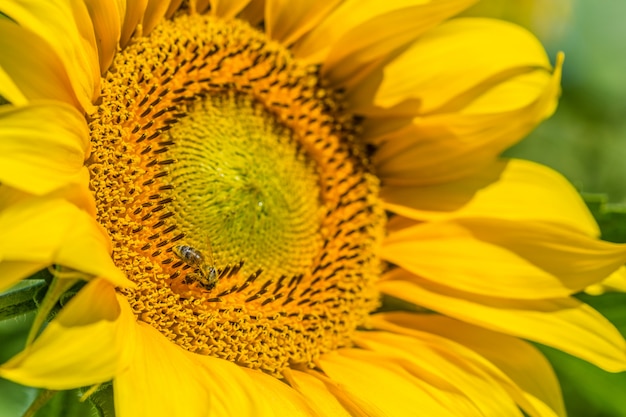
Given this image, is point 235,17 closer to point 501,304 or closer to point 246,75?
point 246,75

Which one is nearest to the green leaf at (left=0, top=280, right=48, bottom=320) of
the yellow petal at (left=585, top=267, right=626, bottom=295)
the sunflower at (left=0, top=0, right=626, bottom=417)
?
the sunflower at (left=0, top=0, right=626, bottom=417)

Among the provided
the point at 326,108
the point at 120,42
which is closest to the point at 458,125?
the point at 326,108

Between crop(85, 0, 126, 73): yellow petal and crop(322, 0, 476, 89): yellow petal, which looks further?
crop(322, 0, 476, 89): yellow petal

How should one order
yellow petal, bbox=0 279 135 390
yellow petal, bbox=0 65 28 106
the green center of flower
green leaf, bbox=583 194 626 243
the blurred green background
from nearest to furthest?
yellow petal, bbox=0 279 135 390, yellow petal, bbox=0 65 28 106, the green center of flower, green leaf, bbox=583 194 626 243, the blurred green background

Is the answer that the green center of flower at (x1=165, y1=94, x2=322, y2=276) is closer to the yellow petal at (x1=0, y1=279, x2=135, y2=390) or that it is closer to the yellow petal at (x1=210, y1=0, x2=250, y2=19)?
the yellow petal at (x1=210, y1=0, x2=250, y2=19)

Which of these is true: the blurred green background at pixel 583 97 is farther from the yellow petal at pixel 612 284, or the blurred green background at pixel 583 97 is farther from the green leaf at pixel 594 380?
the yellow petal at pixel 612 284

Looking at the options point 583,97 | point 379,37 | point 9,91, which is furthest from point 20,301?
point 583,97
